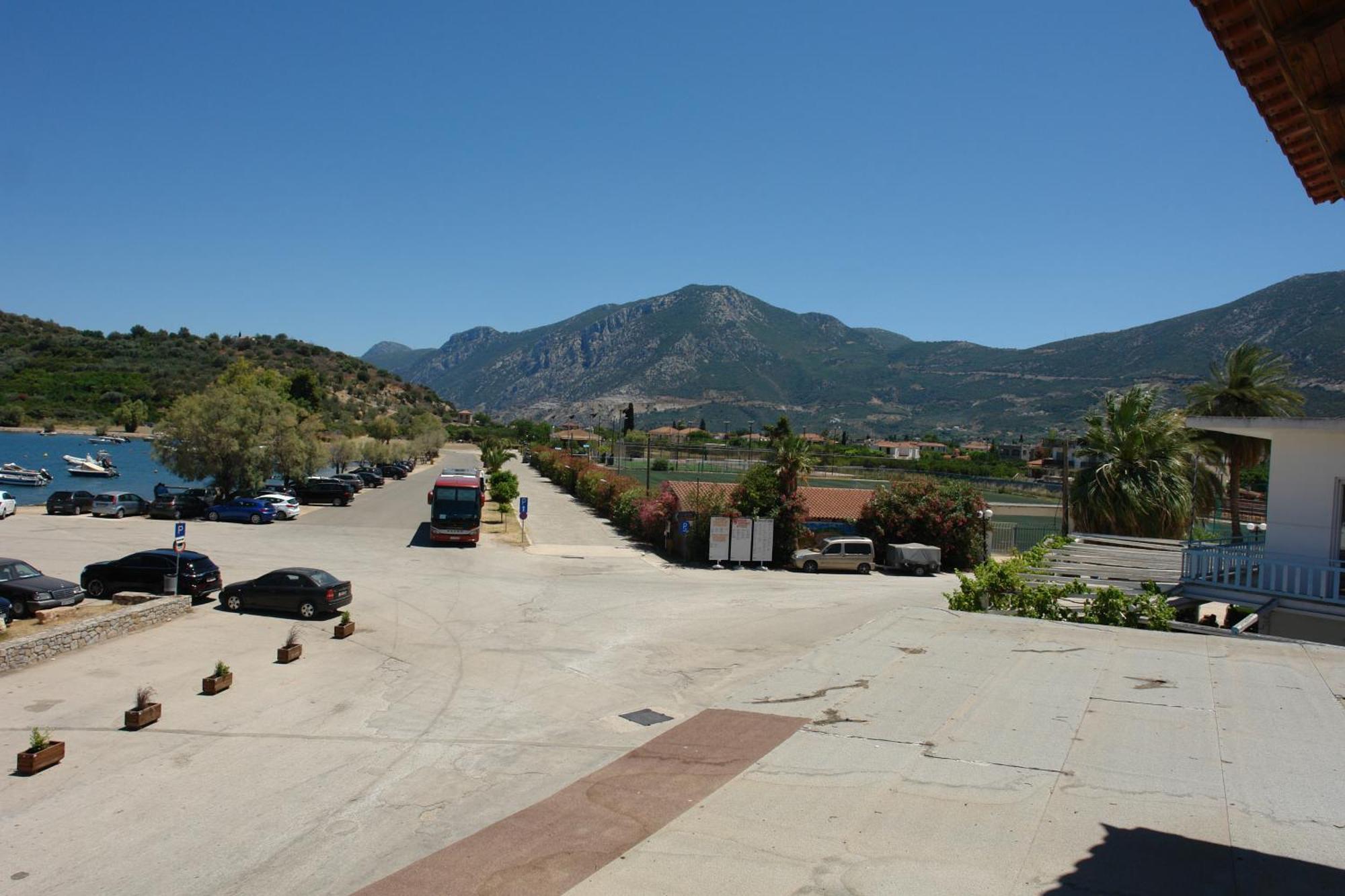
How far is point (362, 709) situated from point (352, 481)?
4893 centimetres

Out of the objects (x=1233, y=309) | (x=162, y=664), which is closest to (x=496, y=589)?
(x=162, y=664)

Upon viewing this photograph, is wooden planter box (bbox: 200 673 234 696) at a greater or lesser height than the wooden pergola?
lesser

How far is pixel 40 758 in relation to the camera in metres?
11.5

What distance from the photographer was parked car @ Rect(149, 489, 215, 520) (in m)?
40.9

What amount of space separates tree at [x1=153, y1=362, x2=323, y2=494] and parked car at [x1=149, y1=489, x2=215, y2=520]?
2348 mm

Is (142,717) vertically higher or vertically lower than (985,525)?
lower

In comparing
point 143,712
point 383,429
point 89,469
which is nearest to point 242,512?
point 143,712

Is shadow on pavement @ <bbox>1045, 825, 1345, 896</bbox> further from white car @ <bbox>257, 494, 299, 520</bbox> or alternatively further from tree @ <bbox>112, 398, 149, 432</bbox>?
tree @ <bbox>112, 398, 149, 432</bbox>

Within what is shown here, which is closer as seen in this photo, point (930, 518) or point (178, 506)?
point (930, 518)

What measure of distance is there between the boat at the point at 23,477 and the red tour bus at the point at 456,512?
49.7 metres

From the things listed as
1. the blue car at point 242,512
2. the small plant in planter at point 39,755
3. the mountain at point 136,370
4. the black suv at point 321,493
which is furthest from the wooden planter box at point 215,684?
the mountain at point 136,370

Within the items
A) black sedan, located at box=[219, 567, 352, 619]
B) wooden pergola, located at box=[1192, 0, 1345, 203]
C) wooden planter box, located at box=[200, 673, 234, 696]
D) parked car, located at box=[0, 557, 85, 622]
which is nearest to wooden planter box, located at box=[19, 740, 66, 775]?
wooden planter box, located at box=[200, 673, 234, 696]

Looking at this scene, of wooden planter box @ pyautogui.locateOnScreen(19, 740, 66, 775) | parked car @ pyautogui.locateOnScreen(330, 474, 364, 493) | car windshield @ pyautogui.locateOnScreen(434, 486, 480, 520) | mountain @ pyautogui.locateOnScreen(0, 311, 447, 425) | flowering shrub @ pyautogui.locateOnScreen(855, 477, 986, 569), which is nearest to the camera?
wooden planter box @ pyautogui.locateOnScreen(19, 740, 66, 775)

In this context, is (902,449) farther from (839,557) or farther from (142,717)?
(142,717)
